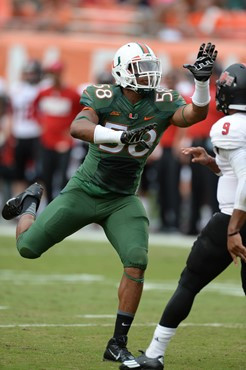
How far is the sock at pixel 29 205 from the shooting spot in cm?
720

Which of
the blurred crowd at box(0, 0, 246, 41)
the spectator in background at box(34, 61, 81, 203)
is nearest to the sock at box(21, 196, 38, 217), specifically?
the spectator in background at box(34, 61, 81, 203)

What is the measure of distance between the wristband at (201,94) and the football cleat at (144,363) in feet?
4.96

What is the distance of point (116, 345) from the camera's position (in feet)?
20.5

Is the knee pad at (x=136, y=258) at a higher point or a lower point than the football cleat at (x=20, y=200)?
higher

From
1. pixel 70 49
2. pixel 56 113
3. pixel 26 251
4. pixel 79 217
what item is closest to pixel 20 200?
pixel 26 251

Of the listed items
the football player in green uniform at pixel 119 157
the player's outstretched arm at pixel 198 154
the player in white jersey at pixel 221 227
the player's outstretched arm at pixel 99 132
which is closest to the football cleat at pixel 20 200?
the football player in green uniform at pixel 119 157

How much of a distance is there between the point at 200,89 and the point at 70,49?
32.1 feet

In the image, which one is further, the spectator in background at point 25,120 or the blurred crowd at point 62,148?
the spectator in background at point 25,120

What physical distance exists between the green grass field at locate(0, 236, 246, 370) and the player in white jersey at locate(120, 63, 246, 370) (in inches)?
9.4

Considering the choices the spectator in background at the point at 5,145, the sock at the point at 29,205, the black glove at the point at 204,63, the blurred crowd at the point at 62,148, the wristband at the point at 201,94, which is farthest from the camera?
the spectator in background at the point at 5,145

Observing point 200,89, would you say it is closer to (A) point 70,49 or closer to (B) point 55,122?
(B) point 55,122

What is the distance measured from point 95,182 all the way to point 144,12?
10.4 m

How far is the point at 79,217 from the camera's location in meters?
6.59

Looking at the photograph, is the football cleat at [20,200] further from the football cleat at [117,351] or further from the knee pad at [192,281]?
the knee pad at [192,281]
